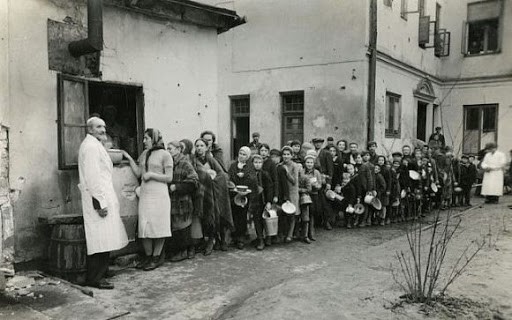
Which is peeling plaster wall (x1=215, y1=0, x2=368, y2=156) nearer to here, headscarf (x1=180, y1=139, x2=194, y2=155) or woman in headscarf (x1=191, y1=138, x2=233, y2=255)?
woman in headscarf (x1=191, y1=138, x2=233, y2=255)

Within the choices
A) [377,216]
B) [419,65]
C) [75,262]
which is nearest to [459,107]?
[419,65]

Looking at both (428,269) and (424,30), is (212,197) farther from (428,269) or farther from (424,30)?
(424,30)

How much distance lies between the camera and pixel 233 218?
7.57m

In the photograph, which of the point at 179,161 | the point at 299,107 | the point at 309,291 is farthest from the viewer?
the point at 299,107

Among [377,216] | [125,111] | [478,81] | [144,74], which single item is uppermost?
[478,81]

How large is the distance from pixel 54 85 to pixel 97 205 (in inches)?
77.6

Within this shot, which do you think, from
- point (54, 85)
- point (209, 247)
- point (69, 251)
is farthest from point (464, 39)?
point (69, 251)

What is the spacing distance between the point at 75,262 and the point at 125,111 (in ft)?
13.8

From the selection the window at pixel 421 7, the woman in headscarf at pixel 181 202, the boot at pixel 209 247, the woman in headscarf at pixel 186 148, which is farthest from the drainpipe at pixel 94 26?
the window at pixel 421 7

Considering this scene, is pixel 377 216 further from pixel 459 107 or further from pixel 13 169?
pixel 459 107

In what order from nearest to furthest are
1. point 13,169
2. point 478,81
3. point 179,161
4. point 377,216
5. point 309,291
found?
1. point 309,291
2. point 13,169
3. point 179,161
4. point 377,216
5. point 478,81

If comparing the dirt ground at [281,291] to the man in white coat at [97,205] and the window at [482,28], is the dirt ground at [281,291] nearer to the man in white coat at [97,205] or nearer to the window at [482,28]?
the man in white coat at [97,205]

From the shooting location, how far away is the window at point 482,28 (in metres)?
18.7

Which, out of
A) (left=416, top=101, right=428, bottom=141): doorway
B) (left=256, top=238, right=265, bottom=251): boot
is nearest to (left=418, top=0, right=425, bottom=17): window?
(left=416, top=101, right=428, bottom=141): doorway
